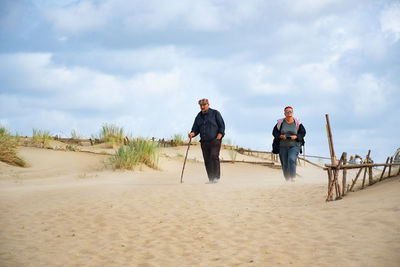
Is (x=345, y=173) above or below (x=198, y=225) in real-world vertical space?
above

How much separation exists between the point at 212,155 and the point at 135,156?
386 centimetres

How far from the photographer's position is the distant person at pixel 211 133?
11.0 meters

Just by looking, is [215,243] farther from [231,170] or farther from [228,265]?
[231,170]

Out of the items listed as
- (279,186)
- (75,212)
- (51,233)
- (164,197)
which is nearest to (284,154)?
(279,186)

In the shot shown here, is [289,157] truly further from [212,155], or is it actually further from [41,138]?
[41,138]

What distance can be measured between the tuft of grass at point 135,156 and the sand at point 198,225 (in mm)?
2661

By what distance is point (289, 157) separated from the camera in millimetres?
10430

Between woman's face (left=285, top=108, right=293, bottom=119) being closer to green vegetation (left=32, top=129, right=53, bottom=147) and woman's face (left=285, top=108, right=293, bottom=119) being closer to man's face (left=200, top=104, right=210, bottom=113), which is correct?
man's face (left=200, top=104, right=210, bottom=113)

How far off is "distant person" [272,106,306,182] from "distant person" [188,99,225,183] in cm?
141

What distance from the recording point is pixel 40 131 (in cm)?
1931

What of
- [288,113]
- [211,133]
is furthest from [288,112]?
[211,133]

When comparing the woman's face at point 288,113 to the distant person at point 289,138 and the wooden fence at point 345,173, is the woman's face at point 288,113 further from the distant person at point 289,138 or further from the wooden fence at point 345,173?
the wooden fence at point 345,173

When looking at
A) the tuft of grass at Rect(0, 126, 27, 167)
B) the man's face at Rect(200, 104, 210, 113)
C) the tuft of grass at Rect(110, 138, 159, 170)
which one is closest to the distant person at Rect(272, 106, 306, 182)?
the man's face at Rect(200, 104, 210, 113)

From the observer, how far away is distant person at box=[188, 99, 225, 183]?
11.0 m
